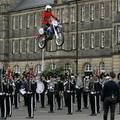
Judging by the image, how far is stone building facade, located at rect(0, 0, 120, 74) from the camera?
77375mm

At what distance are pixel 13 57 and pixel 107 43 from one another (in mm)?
20125

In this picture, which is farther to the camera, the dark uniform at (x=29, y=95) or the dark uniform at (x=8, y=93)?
the dark uniform at (x=29, y=95)

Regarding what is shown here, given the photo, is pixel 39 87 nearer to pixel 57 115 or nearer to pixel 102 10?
pixel 57 115

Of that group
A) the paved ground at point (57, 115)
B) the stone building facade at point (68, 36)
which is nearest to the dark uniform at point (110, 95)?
the paved ground at point (57, 115)

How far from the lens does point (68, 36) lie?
8462 cm

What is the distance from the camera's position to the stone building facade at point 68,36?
7738 cm

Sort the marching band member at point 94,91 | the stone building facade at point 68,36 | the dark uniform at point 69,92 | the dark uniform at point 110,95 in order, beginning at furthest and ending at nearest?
1. the stone building facade at point 68,36
2. the dark uniform at point 69,92
3. the marching band member at point 94,91
4. the dark uniform at point 110,95

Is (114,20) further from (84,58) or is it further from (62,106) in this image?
(62,106)

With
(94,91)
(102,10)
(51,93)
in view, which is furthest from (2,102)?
(102,10)

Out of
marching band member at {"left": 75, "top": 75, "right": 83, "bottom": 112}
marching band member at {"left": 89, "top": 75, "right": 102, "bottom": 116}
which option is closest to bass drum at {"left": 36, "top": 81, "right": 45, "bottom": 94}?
marching band member at {"left": 75, "top": 75, "right": 83, "bottom": 112}

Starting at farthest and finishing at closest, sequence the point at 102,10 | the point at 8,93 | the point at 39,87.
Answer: the point at 102,10, the point at 39,87, the point at 8,93

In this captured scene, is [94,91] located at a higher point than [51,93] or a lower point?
higher

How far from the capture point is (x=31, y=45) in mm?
91438

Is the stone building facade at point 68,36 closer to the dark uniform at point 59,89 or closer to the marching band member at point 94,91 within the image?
the dark uniform at point 59,89
